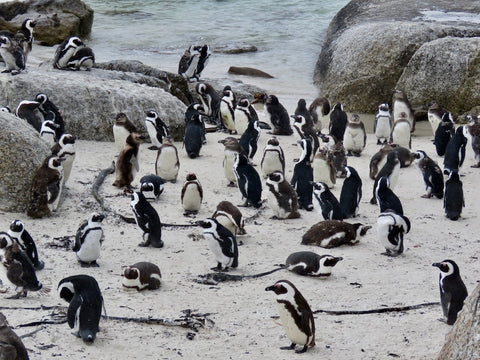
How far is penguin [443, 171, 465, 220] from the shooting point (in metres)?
10.1

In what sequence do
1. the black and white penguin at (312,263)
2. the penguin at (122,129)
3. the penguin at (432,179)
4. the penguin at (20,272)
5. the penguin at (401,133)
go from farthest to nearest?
the penguin at (401,133) < the penguin at (122,129) < the penguin at (432,179) < the black and white penguin at (312,263) < the penguin at (20,272)

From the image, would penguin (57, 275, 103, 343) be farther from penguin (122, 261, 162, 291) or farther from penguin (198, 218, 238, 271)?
penguin (198, 218, 238, 271)

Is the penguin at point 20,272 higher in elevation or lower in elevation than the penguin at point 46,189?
higher

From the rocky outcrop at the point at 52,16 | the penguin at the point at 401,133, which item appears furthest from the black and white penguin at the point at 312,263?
the rocky outcrop at the point at 52,16

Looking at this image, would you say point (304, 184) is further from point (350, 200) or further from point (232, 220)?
point (232, 220)

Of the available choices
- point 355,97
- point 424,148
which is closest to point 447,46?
point 355,97

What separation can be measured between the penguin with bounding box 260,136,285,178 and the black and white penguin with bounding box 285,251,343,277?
3.44 meters

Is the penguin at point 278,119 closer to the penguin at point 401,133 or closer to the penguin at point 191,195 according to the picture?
the penguin at point 401,133

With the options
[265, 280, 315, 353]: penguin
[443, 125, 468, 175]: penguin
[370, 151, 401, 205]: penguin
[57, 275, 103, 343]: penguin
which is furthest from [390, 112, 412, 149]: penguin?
[57, 275, 103, 343]: penguin

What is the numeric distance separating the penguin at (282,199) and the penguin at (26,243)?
2.91 m

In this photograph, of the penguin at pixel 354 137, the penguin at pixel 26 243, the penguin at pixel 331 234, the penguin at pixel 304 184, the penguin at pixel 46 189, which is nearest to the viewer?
the penguin at pixel 26 243

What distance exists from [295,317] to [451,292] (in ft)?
4.55

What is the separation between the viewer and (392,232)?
8.79 metres

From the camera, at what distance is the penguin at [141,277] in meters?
7.49
